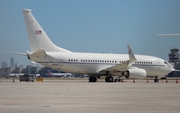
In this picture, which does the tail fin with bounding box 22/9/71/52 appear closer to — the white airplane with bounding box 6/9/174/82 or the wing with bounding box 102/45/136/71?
the white airplane with bounding box 6/9/174/82

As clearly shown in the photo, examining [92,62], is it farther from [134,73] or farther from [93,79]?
[134,73]

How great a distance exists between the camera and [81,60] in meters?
53.0

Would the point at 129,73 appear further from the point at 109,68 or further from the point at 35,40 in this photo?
the point at 35,40

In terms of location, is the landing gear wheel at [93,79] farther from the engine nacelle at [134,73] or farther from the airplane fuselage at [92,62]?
the engine nacelle at [134,73]

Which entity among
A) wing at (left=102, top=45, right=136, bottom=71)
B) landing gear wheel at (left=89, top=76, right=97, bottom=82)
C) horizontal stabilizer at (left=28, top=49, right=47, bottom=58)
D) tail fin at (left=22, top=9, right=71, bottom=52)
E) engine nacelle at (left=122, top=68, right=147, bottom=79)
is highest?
tail fin at (left=22, top=9, right=71, bottom=52)

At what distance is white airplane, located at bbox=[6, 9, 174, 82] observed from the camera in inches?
2000

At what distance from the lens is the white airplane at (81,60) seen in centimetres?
5081

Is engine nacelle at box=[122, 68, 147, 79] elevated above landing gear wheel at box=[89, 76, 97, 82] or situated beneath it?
elevated above

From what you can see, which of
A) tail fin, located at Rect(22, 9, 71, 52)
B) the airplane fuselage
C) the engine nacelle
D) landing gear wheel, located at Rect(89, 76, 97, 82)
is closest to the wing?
the engine nacelle

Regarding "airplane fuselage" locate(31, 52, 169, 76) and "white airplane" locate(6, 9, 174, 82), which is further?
"airplane fuselage" locate(31, 52, 169, 76)

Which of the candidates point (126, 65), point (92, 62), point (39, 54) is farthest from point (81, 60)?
point (39, 54)

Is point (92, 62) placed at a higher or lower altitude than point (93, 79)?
higher

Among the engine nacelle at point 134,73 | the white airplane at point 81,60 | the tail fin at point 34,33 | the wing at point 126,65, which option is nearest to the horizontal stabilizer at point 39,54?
the white airplane at point 81,60

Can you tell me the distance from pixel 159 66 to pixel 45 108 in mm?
43636
